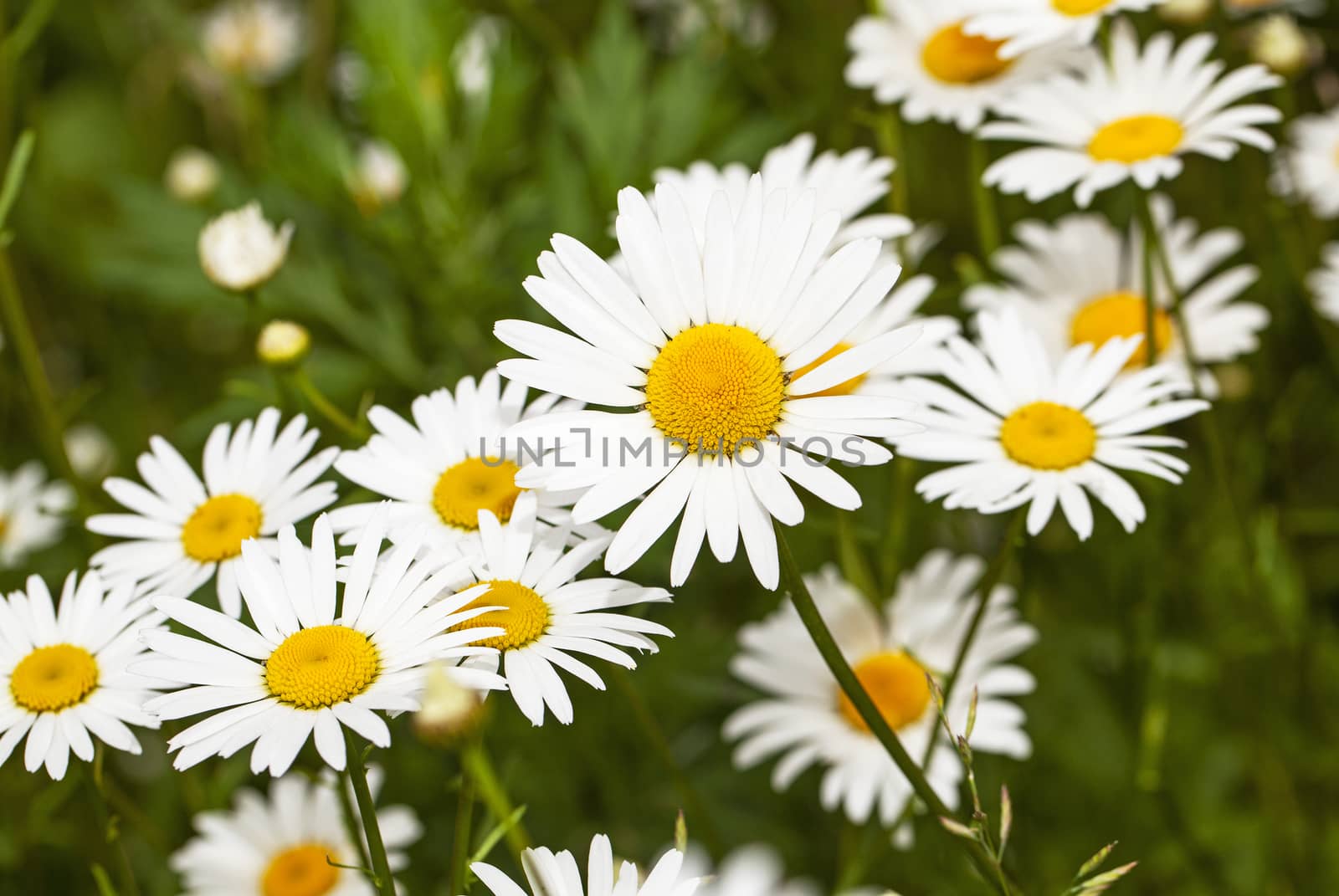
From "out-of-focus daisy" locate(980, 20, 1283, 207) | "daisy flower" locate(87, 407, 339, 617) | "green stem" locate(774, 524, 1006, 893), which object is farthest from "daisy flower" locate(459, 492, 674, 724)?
"out-of-focus daisy" locate(980, 20, 1283, 207)

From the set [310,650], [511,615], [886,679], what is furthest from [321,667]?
[886,679]

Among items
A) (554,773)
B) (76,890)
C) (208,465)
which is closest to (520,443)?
(208,465)

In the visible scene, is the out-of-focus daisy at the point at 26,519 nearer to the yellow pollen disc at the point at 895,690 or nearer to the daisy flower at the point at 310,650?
the daisy flower at the point at 310,650

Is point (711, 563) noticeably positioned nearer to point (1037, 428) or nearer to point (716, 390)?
point (1037, 428)

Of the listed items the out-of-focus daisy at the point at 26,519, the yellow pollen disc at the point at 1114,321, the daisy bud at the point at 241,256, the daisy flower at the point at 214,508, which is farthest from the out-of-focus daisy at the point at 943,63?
the out-of-focus daisy at the point at 26,519

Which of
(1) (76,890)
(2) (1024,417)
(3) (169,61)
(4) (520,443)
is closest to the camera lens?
(4) (520,443)

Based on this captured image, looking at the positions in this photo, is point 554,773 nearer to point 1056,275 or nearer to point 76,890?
point 76,890
